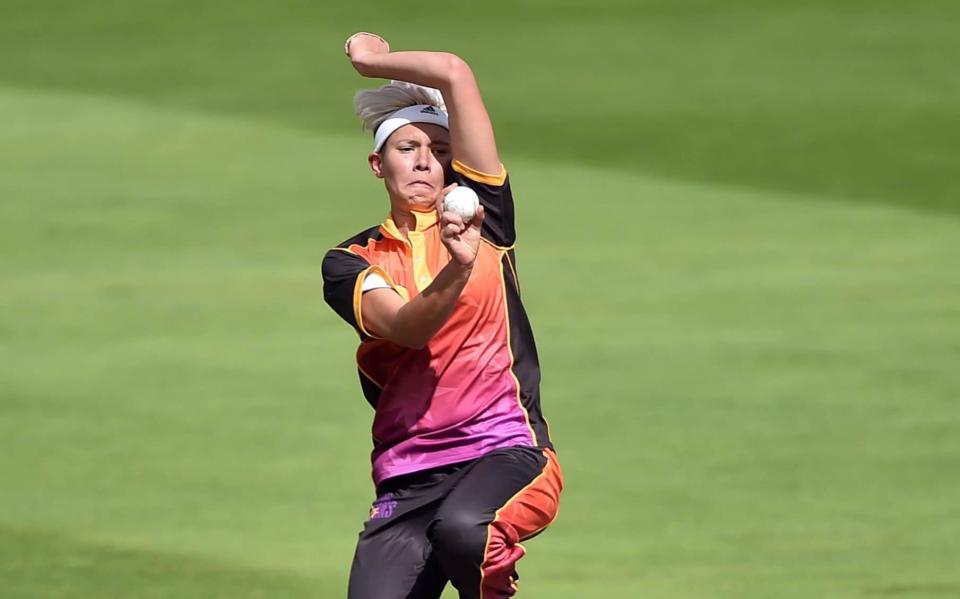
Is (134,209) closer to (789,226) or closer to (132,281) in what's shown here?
(132,281)

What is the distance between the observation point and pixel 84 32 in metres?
24.8

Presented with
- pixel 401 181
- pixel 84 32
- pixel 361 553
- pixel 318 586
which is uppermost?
pixel 84 32

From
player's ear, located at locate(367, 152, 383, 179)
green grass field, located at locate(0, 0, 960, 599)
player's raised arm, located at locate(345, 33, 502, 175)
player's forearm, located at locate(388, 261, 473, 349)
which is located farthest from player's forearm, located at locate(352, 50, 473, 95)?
green grass field, located at locate(0, 0, 960, 599)

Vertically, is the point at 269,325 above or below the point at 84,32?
below

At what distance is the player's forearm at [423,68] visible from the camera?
6141mm

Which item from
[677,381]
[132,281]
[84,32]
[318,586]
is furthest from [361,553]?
[84,32]

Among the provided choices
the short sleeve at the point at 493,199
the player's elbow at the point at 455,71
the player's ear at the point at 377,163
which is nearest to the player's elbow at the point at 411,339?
the short sleeve at the point at 493,199

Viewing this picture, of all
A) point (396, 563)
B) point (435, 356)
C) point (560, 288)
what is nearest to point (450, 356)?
point (435, 356)

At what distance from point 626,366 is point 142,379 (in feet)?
10.1

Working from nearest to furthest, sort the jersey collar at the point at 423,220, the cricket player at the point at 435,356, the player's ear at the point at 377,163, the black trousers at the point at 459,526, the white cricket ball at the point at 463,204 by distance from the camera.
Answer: the white cricket ball at the point at 463,204 → the black trousers at the point at 459,526 → the cricket player at the point at 435,356 → the jersey collar at the point at 423,220 → the player's ear at the point at 377,163

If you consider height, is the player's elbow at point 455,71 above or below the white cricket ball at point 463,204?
above

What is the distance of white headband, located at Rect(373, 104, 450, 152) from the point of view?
6348 millimetres

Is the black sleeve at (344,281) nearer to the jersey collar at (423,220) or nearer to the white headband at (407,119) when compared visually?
the jersey collar at (423,220)

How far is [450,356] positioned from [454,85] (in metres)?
0.81
